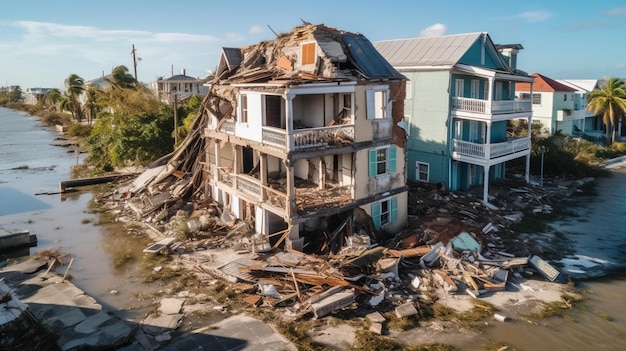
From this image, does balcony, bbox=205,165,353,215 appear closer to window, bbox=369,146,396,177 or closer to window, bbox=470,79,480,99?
window, bbox=369,146,396,177

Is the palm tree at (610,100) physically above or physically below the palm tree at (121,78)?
below

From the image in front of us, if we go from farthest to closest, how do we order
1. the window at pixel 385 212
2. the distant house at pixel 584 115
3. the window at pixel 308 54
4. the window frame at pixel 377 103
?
the distant house at pixel 584 115, the window at pixel 385 212, the window at pixel 308 54, the window frame at pixel 377 103

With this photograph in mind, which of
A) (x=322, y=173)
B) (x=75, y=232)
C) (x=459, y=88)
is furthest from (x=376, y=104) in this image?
(x=75, y=232)

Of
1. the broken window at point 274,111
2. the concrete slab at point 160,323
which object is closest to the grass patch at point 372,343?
the concrete slab at point 160,323

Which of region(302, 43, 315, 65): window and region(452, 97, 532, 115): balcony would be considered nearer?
region(302, 43, 315, 65): window

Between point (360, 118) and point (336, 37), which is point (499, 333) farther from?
point (336, 37)

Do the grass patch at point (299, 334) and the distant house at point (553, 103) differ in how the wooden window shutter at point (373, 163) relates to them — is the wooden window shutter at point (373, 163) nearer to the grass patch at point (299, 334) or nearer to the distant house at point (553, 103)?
the grass patch at point (299, 334)

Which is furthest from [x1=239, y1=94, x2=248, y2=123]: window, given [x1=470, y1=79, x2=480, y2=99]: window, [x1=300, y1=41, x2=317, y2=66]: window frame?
[x1=470, y1=79, x2=480, y2=99]: window

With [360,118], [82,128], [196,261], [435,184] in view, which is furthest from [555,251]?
[82,128]
